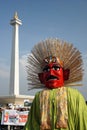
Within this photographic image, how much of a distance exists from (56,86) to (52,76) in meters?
0.16

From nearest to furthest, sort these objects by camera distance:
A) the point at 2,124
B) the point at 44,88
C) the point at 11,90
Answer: the point at 44,88 → the point at 2,124 → the point at 11,90

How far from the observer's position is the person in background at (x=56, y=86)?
4.43 m

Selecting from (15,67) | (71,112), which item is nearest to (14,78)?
(15,67)

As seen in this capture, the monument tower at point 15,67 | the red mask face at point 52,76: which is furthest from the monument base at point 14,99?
the red mask face at point 52,76

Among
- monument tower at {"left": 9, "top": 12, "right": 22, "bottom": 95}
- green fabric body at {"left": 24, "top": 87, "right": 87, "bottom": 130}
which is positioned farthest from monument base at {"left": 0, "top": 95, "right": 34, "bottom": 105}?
green fabric body at {"left": 24, "top": 87, "right": 87, "bottom": 130}

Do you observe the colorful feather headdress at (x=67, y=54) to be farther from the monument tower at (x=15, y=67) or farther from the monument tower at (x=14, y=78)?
the monument tower at (x=15, y=67)

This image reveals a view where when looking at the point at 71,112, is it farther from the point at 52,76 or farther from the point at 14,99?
the point at 14,99

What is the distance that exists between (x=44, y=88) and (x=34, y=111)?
0.45m

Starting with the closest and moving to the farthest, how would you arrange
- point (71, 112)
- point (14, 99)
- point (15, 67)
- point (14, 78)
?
point (71, 112) < point (14, 99) < point (14, 78) < point (15, 67)

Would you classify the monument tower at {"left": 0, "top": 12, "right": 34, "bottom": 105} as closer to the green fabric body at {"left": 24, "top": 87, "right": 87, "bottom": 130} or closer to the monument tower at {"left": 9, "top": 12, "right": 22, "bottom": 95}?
the monument tower at {"left": 9, "top": 12, "right": 22, "bottom": 95}

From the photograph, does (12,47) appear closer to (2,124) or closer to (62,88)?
(2,124)

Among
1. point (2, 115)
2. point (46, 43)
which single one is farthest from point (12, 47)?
point (46, 43)

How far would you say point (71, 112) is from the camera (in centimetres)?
446

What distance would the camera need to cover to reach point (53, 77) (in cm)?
480
